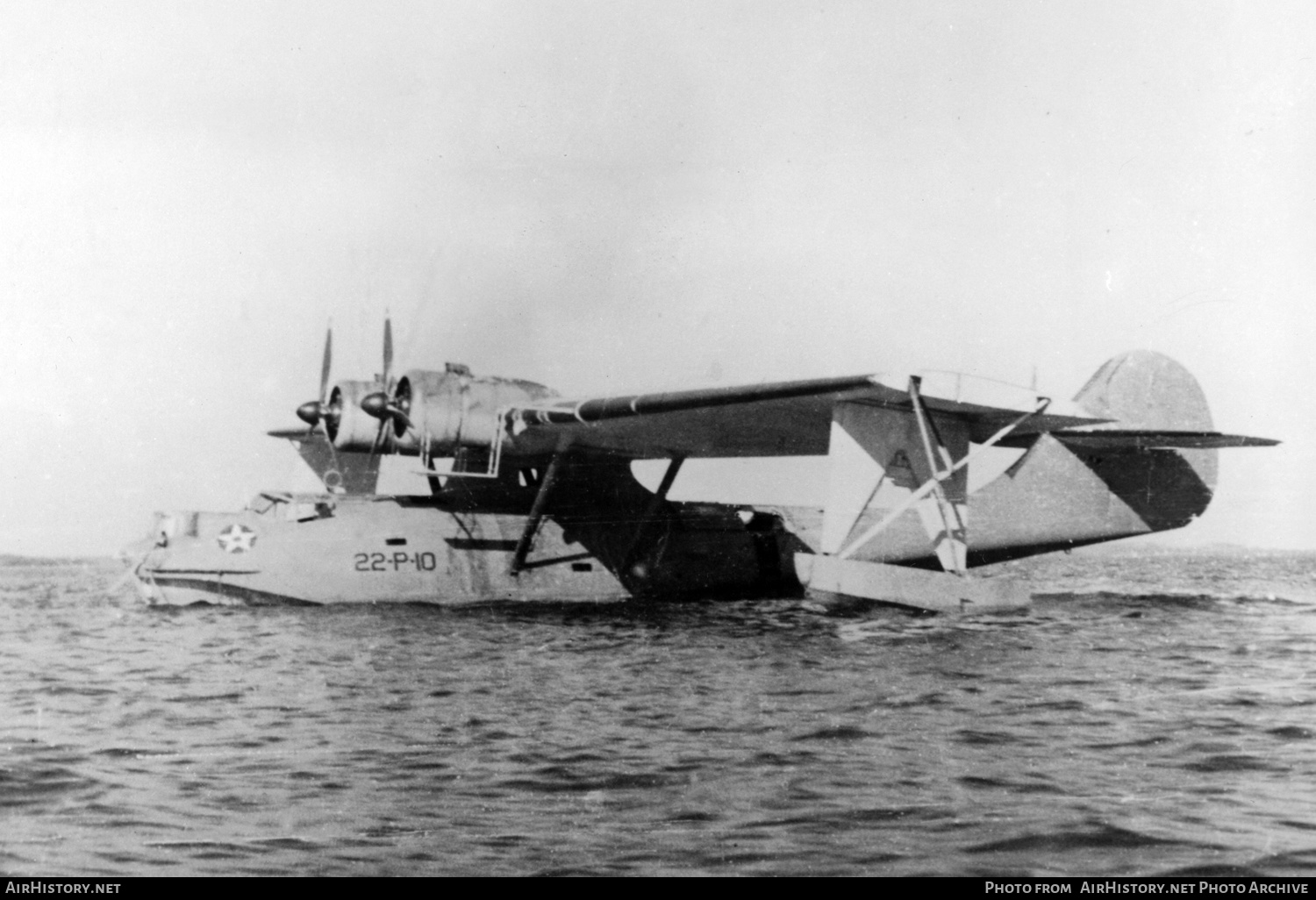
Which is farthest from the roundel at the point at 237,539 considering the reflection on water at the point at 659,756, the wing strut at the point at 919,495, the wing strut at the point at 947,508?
the wing strut at the point at 947,508

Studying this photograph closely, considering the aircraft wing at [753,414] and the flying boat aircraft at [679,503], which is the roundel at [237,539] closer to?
the flying boat aircraft at [679,503]

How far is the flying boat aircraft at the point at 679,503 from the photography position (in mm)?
14859

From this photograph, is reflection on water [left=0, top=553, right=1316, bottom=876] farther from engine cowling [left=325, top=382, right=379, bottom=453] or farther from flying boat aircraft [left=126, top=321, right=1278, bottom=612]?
engine cowling [left=325, top=382, right=379, bottom=453]

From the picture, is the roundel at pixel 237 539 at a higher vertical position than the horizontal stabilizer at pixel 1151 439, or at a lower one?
lower

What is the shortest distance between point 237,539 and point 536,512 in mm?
4838

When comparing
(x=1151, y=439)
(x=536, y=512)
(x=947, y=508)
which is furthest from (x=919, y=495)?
(x=536, y=512)

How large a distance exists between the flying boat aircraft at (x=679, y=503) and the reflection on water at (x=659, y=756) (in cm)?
314

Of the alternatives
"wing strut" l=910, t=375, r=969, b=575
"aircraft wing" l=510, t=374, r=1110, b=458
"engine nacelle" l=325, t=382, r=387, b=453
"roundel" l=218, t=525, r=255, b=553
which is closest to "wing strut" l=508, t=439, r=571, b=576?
"aircraft wing" l=510, t=374, r=1110, b=458

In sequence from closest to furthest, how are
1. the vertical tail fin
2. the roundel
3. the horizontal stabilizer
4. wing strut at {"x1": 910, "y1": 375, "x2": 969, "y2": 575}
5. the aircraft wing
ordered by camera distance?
the aircraft wing < wing strut at {"x1": 910, "y1": 375, "x2": 969, "y2": 575} < the horizontal stabilizer < the roundel < the vertical tail fin

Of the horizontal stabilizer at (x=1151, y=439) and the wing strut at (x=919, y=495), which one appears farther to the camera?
the horizontal stabilizer at (x=1151, y=439)

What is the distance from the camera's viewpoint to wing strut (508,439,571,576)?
1777cm

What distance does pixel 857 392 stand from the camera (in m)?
13.9

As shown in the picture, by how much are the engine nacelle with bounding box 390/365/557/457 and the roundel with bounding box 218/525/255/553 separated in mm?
3041

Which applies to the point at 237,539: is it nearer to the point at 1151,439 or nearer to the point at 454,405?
the point at 454,405
